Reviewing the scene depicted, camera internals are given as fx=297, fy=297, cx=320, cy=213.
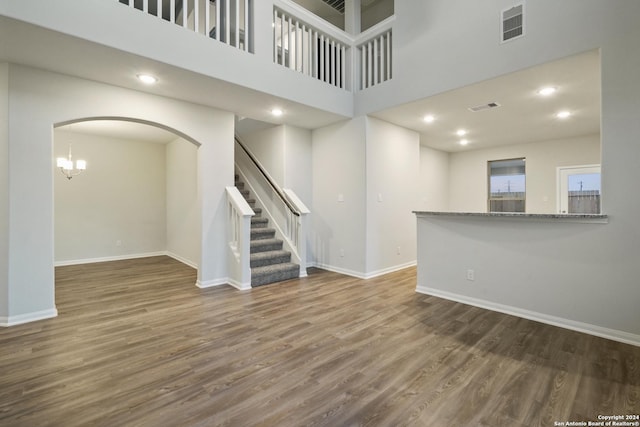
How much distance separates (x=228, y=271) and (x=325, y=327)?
214cm

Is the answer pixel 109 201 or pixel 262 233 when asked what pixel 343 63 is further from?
pixel 109 201

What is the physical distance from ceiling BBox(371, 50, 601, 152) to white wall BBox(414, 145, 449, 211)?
0.76 metres

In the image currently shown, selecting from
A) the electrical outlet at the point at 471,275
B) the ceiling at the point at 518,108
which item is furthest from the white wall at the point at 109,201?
the electrical outlet at the point at 471,275

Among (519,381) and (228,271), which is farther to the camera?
(228,271)

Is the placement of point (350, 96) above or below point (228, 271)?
above

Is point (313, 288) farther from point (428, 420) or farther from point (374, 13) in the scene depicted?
point (374, 13)

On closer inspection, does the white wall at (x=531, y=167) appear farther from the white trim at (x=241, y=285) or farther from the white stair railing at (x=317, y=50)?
the white trim at (x=241, y=285)

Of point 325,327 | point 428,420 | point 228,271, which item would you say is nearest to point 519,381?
point 428,420

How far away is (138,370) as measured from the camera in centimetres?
215

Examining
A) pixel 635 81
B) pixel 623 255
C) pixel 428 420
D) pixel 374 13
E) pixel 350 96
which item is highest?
pixel 374 13

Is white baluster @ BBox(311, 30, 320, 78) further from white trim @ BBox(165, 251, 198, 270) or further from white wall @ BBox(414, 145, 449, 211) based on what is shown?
white trim @ BBox(165, 251, 198, 270)

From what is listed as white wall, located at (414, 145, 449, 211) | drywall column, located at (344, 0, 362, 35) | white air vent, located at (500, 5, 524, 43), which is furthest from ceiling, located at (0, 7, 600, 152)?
drywall column, located at (344, 0, 362, 35)

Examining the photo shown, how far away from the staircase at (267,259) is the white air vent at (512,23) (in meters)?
3.96

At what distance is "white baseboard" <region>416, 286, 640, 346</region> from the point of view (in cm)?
258
